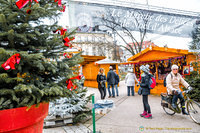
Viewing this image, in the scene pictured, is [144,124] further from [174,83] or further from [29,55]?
[29,55]

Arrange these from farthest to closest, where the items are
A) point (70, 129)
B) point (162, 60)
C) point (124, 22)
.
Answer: point (124, 22), point (162, 60), point (70, 129)

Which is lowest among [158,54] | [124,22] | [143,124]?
[143,124]

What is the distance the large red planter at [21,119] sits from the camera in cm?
157

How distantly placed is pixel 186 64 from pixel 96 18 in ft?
34.9

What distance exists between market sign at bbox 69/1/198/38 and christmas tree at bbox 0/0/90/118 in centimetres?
1275

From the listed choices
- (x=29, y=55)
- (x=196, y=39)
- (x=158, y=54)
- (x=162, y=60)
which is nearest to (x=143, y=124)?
(x=29, y=55)

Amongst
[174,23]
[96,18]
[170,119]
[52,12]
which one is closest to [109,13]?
[96,18]

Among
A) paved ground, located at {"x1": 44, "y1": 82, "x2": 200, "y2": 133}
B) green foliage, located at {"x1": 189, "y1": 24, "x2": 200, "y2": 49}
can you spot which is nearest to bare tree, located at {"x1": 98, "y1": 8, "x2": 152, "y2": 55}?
green foliage, located at {"x1": 189, "y1": 24, "x2": 200, "y2": 49}

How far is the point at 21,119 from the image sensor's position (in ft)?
5.57

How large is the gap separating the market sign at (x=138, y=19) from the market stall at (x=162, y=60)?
715 centimetres

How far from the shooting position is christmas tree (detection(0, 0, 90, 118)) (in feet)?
5.45

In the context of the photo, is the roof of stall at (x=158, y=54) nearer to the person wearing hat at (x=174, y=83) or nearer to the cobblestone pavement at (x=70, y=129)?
the person wearing hat at (x=174, y=83)

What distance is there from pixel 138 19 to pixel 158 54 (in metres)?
8.27

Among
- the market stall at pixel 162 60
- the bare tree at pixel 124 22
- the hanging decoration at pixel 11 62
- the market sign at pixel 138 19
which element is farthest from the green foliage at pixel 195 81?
the bare tree at pixel 124 22
